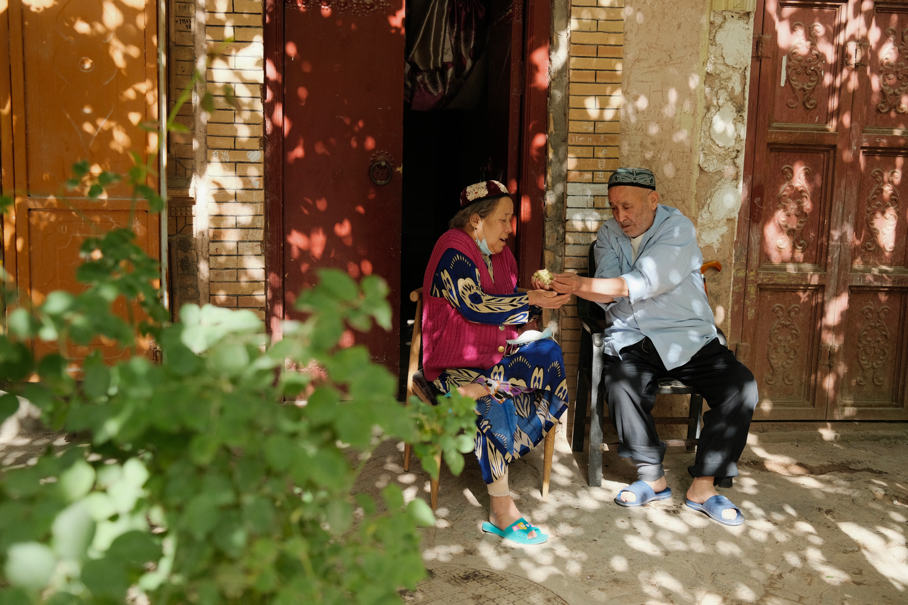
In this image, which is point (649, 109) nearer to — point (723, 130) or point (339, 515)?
point (723, 130)

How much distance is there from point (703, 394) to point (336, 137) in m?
2.64

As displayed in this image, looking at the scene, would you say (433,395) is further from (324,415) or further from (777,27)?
(777,27)

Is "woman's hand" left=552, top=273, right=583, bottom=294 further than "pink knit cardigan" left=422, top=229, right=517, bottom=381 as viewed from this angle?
Yes

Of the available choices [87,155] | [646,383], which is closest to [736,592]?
[646,383]

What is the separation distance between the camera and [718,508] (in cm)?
388

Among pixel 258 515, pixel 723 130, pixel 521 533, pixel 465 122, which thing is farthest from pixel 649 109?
pixel 258 515

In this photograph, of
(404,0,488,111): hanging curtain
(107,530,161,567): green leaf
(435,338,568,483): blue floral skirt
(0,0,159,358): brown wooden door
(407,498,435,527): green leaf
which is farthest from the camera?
(404,0,488,111): hanging curtain

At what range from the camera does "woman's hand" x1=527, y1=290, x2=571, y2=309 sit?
3.98 m

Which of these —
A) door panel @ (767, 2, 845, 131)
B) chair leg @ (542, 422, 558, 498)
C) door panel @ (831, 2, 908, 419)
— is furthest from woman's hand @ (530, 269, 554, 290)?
door panel @ (831, 2, 908, 419)

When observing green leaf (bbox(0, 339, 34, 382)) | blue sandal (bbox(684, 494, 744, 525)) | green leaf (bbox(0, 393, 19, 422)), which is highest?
green leaf (bbox(0, 339, 34, 382))

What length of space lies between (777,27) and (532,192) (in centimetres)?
186

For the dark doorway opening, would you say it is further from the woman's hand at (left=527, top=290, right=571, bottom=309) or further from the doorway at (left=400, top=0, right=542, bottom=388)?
the woman's hand at (left=527, top=290, right=571, bottom=309)

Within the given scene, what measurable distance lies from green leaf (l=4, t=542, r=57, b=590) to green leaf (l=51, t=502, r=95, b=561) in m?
0.04

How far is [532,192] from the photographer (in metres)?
4.89
